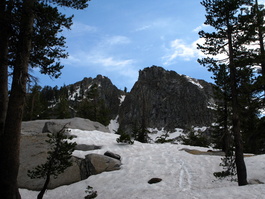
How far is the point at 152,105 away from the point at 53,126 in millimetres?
116109

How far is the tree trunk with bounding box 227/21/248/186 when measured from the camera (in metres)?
9.65

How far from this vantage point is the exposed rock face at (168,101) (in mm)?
120500

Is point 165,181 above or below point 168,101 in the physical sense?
below

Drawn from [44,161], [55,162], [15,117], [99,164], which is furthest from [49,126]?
[15,117]

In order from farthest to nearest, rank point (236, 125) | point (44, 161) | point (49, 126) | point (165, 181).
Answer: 1. point (49, 126)
2. point (44, 161)
3. point (165, 181)
4. point (236, 125)

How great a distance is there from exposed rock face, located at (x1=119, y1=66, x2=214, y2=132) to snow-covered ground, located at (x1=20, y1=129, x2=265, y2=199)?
321 feet

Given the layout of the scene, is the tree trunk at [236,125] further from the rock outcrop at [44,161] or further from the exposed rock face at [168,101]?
the exposed rock face at [168,101]

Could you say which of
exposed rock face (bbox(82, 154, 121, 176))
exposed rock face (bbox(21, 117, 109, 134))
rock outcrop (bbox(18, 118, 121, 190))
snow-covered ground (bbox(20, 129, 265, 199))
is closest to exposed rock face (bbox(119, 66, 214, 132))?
exposed rock face (bbox(21, 117, 109, 134))

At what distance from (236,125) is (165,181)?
5033mm

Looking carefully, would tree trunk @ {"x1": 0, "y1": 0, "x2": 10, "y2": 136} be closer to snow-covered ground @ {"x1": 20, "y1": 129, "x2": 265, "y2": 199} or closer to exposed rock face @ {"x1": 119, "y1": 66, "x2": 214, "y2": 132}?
snow-covered ground @ {"x1": 20, "y1": 129, "x2": 265, "y2": 199}

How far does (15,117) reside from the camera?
640cm

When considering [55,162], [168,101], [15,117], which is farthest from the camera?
[168,101]

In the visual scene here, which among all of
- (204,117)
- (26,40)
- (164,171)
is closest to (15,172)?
(26,40)

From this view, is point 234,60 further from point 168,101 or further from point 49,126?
point 168,101
